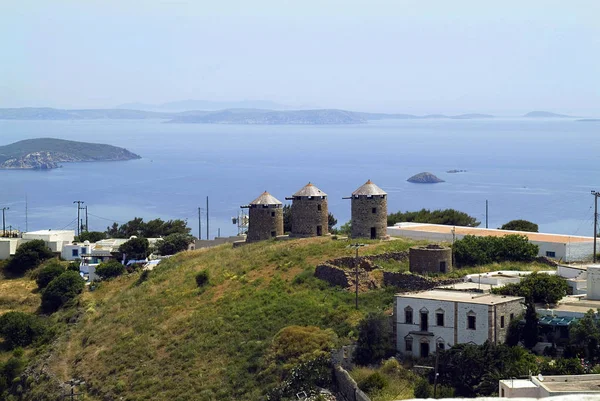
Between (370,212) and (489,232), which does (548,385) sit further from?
(489,232)

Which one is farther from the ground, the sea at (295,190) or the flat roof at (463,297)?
the flat roof at (463,297)

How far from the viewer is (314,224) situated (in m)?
45.3

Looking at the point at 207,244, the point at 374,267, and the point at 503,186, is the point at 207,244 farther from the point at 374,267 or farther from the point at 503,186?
the point at 503,186

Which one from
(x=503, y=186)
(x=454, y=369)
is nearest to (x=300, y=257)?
(x=454, y=369)

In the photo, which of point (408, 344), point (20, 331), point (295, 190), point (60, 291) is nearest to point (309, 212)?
point (60, 291)

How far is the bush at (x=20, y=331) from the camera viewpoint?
44.7m

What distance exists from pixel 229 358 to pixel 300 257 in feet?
24.5

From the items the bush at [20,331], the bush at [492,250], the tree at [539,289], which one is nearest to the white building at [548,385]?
the tree at [539,289]

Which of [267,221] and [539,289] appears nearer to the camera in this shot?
[539,289]

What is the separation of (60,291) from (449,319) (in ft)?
79.5

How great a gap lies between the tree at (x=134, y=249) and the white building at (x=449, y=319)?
27.2 m

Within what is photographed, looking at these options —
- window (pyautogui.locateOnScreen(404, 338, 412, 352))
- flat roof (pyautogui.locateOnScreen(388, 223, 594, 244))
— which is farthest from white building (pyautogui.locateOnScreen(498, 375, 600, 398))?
flat roof (pyautogui.locateOnScreen(388, 223, 594, 244))

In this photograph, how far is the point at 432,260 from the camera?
3612 cm

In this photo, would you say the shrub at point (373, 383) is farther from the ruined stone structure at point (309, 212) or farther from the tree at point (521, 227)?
the tree at point (521, 227)
